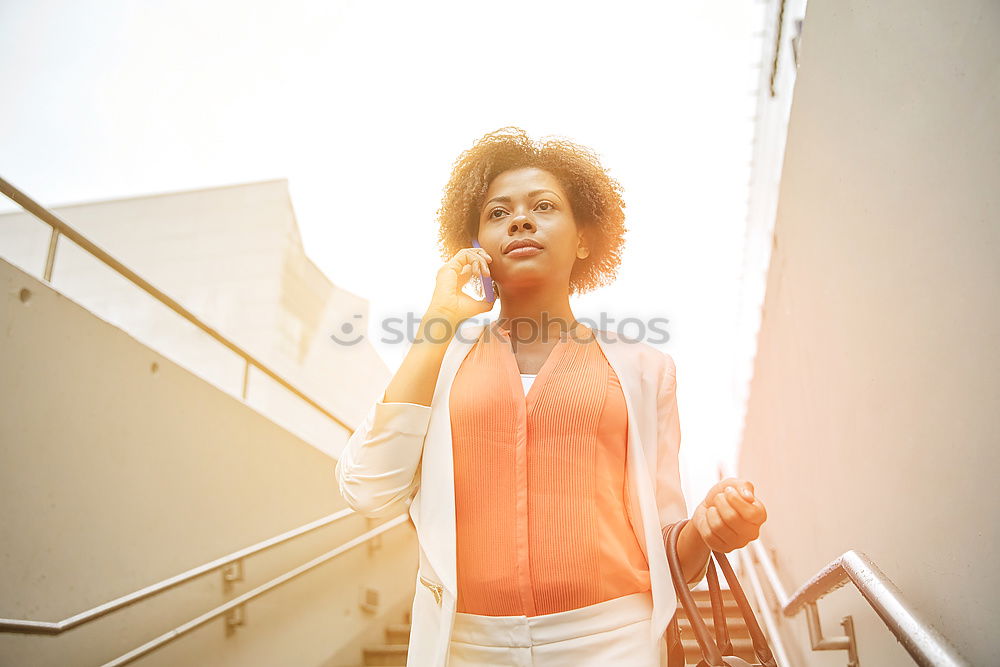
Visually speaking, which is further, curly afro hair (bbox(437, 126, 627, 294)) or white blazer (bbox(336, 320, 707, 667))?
curly afro hair (bbox(437, 126, 627, 294))

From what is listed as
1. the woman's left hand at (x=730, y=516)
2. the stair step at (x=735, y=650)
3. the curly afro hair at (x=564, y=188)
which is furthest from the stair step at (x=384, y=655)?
the woman's left hand at (x=730, y=516)

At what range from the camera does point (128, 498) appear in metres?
1.83

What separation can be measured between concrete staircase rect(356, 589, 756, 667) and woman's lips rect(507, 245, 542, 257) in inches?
54.2

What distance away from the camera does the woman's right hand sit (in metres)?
1.00

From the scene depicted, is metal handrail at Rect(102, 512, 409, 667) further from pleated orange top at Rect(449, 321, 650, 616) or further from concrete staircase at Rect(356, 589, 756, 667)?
pleated orange top at Rect(449, 321, 650, 616)

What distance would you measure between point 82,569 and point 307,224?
1.80 meters

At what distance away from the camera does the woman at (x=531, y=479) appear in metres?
0.86

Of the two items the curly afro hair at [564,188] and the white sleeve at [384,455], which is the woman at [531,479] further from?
the curly afro hair at [564,188]

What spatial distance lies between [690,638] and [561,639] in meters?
1.61

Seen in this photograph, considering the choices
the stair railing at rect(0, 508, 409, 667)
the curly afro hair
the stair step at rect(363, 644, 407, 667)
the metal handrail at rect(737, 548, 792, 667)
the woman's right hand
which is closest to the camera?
the woman's right hand

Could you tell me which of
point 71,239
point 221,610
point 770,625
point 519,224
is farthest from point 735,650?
point 71,239

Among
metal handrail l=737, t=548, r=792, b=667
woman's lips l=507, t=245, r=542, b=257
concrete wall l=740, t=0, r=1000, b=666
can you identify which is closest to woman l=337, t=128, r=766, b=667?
woman's lips l=507, t=245, r=542, b=257

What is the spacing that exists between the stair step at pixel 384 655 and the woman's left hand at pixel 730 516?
2112 mm

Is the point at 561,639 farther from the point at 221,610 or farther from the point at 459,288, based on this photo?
the point at 221,610
